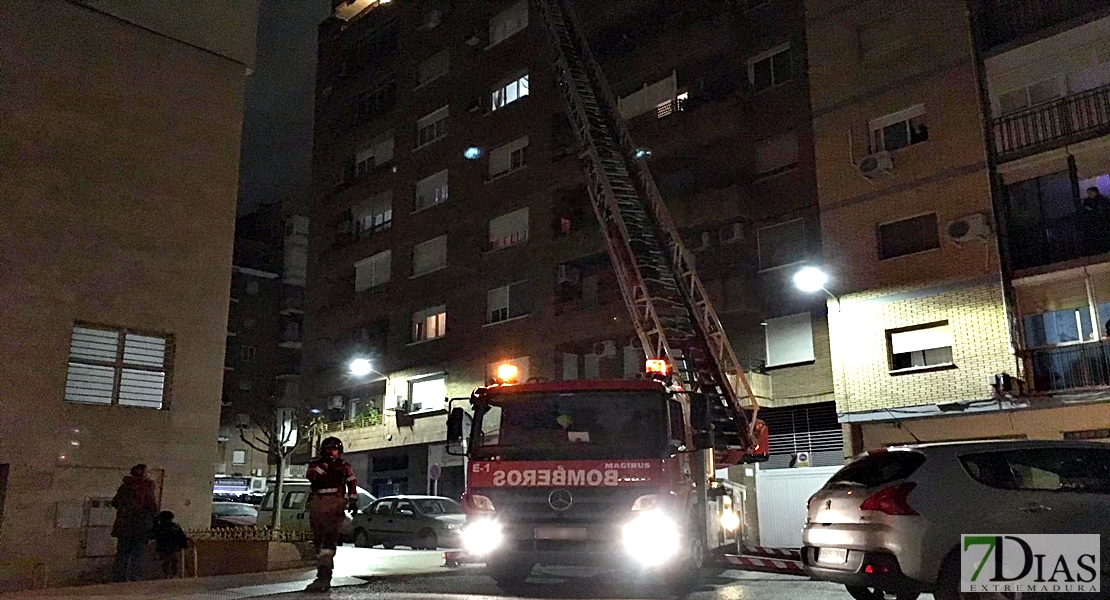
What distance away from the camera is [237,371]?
2105 inches

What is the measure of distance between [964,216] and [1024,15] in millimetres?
4556

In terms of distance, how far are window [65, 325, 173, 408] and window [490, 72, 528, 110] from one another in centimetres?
1880

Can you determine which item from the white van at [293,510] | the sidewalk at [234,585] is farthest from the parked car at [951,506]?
the white van at [293,510]

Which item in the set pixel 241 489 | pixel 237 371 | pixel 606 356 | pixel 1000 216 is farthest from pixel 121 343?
pixel 237 371

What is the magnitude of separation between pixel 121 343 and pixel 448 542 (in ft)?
26.5

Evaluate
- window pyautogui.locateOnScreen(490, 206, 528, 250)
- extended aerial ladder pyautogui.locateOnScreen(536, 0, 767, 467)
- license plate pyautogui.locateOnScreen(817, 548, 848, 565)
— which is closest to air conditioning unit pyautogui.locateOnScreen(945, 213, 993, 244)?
extended aerial ladder pyautogui.locateOnScreen(536, 0, 767, 467)

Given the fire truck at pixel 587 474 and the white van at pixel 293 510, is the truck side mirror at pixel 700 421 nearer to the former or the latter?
the fire truck at pixel 587 474

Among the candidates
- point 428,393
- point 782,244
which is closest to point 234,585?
point 782,244

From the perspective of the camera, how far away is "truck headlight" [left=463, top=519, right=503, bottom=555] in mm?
9297

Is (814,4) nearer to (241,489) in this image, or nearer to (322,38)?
(322,38)

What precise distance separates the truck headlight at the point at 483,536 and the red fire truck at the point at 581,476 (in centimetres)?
1

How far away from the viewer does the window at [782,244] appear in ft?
73.8

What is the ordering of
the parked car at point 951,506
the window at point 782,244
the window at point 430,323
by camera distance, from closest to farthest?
the parked car at point 951,506 → the window at point 782,244 → the window at point 430,323

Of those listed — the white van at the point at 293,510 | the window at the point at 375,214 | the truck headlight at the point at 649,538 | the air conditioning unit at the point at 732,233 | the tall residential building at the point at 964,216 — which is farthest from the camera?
the window at the point at 375,214
